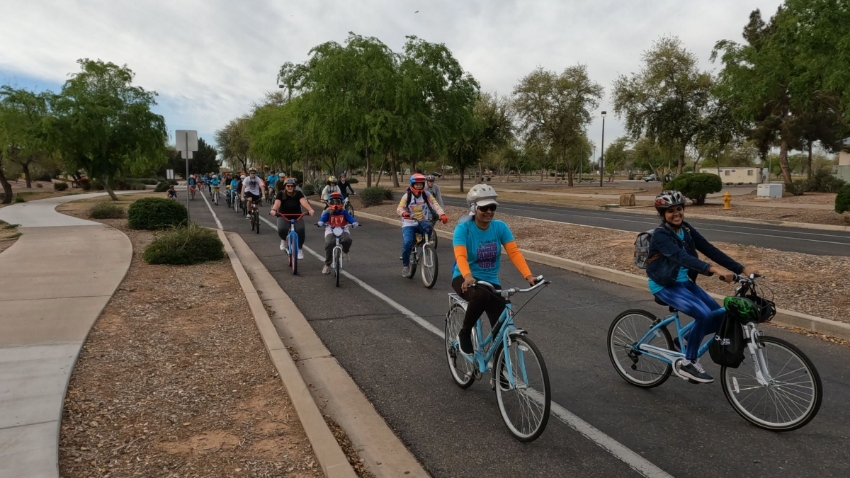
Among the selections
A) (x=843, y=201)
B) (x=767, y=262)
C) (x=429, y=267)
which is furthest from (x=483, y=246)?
(x=843, y=201)

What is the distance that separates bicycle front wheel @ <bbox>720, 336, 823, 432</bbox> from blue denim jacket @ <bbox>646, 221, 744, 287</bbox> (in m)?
0.65

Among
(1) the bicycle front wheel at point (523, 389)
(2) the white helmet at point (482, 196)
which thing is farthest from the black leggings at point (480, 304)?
(2) the white helmet at point (482, 196)

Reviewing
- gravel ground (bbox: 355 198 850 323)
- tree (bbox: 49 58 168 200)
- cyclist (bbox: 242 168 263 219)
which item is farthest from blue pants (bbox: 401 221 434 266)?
tree (bbox: 49 58 168 200)

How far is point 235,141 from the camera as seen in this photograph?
76375mm

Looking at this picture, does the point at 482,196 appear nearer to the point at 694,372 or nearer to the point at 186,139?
the point at 694,372

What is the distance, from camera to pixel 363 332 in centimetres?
692

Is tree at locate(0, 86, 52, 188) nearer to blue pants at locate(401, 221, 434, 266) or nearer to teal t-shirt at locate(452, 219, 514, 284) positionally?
blue pants at locate(401, 221, 434, 266)

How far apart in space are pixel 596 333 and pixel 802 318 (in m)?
2.44

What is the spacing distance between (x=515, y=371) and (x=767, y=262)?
8.04 metres

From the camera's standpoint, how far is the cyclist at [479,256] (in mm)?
4418

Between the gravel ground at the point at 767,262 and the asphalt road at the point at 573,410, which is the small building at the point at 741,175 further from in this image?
the asphalt road at the point at 573,410

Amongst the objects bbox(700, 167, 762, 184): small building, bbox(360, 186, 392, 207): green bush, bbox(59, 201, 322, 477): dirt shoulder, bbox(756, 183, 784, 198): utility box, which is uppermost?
bbox(700, 167, 762, 184): small building

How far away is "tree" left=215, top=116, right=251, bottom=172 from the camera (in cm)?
7250

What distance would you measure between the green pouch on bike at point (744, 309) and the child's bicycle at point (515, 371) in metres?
1.32
